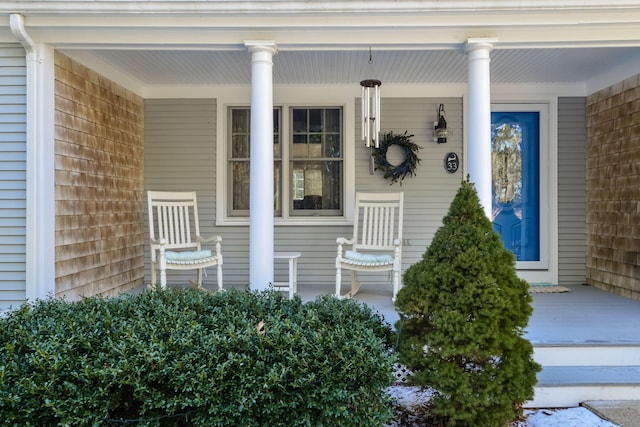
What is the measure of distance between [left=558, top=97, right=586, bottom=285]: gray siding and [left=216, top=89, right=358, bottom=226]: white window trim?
2329mm

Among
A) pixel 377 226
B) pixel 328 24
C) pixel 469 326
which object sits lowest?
pixel 469 326

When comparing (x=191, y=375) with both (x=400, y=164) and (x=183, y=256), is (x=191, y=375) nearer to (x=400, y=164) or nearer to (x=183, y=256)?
(x=183, y=256)

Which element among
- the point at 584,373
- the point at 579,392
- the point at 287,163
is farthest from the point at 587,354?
the point at 287,163

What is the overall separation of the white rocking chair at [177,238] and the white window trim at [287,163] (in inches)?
14.5

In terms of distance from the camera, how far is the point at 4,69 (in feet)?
11.8

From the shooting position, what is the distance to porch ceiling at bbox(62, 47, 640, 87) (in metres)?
4.15

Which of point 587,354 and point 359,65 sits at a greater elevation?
point 359,65

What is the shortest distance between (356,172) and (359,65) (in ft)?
3.92

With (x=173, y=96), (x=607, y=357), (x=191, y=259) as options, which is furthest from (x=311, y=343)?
(x=173, y=96)

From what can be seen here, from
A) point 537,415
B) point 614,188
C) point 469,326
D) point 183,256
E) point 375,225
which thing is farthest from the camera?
point 375,225

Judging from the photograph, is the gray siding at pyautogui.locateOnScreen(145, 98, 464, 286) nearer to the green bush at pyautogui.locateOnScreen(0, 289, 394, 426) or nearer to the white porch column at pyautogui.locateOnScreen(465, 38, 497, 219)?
the white porch column at pyautogui.locateOnScreen(465, 38, 497, 219)

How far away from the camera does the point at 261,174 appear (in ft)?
11.6

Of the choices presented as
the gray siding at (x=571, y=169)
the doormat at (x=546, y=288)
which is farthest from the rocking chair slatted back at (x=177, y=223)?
the gray siding at (x=571, y=169)

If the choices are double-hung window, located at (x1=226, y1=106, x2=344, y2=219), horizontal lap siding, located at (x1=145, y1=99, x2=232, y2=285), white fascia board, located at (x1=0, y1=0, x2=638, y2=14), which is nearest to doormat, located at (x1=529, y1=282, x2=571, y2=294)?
double-hung window, located at (x1=226, y1=106, x2=344, y2=219)
